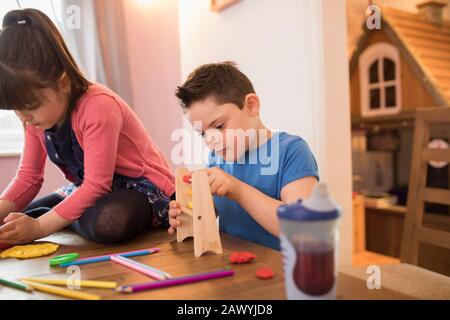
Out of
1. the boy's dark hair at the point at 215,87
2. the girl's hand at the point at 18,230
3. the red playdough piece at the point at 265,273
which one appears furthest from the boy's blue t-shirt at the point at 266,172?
the girl's hand at the point at 18,230

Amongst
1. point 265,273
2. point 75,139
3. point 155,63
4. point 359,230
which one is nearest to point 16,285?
point 265,273

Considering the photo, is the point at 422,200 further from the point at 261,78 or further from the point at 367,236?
the point at 367,236

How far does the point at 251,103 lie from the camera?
84 cm

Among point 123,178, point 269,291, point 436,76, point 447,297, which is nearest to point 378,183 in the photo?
point 436,76

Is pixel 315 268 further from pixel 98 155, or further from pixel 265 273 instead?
pixel 98 155

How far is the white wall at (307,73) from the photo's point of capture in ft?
4.32

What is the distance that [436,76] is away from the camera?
2240 millimetres

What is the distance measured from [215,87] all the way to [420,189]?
0.69 metres

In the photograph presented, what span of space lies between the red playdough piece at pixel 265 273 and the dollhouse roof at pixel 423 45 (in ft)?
6.49

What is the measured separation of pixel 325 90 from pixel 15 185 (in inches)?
36.6

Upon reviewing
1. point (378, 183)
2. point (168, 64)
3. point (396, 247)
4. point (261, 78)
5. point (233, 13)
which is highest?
point (233, 13)

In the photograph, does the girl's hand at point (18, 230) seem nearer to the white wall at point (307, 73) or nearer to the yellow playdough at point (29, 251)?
the yellow playdough at point (29, 251)

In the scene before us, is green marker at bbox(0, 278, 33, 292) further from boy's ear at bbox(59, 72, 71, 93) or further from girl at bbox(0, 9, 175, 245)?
boy's ear at bbox(59, 72, 71, 93)

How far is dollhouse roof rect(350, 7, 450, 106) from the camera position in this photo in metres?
2.21
